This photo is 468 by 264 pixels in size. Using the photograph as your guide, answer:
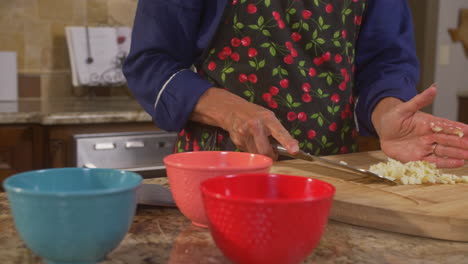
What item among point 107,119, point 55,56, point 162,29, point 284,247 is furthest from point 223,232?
point 55,56

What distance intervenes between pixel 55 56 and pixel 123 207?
2223 millimetres

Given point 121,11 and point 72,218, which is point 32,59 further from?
point 72,218

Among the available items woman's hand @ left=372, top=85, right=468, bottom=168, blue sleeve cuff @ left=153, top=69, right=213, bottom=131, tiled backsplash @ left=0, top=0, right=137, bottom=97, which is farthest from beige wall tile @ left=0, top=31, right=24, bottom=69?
woman's hand @ left=372, top=85, right=468, bottom=168

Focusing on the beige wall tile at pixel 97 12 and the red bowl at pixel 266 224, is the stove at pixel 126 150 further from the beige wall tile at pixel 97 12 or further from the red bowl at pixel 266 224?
the red bowl at pixel 266 224

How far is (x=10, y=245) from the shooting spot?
0.61 m

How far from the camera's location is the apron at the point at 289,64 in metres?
1.12

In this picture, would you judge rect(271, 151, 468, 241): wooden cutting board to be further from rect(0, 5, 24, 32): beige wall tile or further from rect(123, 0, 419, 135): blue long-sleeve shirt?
rect(0, 5, 24, 32): beige wall tile

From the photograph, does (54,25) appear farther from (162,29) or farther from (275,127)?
(275,127)

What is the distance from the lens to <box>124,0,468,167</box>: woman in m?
1.05

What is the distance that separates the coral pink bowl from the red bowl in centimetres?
6

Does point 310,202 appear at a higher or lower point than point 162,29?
lower

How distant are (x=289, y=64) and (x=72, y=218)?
2.47 ft

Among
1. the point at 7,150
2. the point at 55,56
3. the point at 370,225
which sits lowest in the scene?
the point at 7,150

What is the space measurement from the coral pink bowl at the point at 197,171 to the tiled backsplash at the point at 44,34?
2015 mm
